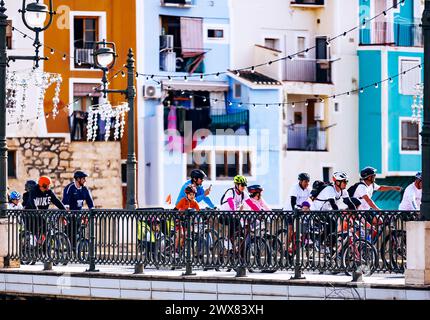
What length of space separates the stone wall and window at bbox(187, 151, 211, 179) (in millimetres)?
3464

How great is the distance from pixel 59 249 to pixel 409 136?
39.8 m

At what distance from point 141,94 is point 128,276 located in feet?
117

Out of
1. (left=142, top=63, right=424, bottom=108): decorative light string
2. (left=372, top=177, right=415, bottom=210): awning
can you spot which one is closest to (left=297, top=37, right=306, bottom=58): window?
(left=142, top=63, right=424, bottom=108): decorative light string

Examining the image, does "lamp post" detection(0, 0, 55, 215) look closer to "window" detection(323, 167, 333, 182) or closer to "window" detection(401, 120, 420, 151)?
"window" detection(323, 167, 333, 182)

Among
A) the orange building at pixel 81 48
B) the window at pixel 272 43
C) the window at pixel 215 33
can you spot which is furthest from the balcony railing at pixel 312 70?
the orange building at pixel 81 48

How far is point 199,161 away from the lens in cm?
6456

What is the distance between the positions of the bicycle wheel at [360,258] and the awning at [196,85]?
3829 cm

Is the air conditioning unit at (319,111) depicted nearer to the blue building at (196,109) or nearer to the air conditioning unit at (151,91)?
the blue building at (196,109)

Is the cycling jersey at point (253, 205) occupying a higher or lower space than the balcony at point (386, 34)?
lower

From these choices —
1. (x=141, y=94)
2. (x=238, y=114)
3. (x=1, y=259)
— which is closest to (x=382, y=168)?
(x=238, y=114)

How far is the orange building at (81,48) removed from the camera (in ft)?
204

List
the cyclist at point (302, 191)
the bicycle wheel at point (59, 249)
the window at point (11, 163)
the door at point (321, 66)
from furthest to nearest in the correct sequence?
the door at point (321, 66)
the window at point (11, 163)
the cyclist at point (302, 191)
the bicycle wheel at point (59, 249)

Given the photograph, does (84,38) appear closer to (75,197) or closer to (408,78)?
(408,78)

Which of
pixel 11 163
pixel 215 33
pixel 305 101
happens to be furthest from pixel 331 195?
pixel 305 101
